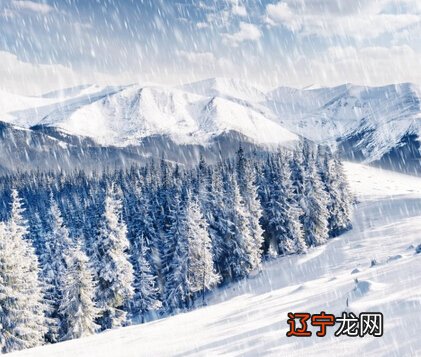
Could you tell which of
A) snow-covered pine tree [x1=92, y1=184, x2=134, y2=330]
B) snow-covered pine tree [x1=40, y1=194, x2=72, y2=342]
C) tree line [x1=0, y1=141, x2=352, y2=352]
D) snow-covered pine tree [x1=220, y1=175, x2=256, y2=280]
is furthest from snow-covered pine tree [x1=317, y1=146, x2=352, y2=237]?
snow-covered pine tree [x1=40, y1=194, x2=72, y2=342]

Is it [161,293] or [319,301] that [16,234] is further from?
[161,293]

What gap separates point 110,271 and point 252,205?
2345 centimetres

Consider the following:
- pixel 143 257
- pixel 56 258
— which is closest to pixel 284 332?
pixel 56 258

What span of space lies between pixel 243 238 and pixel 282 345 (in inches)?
1609

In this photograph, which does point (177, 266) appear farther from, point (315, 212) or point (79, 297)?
point (315, 212)

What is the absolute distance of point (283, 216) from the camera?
55.8 meters

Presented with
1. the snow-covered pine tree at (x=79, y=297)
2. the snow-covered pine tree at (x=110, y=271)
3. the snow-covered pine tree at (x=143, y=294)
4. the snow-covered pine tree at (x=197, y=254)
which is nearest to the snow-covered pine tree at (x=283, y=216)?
the snow-covered pine tree at (x=197, y=254)

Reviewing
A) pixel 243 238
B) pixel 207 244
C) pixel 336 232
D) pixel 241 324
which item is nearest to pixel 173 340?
pixel 241 324

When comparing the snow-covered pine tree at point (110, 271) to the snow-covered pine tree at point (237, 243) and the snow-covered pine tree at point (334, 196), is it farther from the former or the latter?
the snow-covered pine tree at point (334, 196)

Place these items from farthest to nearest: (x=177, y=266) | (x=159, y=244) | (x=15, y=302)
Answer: (x=159, y=244) < (x=177, y=266) < (x=15, y=302)

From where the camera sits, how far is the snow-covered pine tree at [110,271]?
3606cm

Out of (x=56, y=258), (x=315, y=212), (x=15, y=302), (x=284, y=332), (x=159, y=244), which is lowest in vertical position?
(x=284, y=332)

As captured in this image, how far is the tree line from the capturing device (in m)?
28.5

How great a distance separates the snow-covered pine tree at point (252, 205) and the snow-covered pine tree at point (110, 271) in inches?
717
